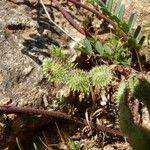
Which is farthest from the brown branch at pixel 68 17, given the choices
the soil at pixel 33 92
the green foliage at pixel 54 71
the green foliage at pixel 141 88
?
the green foliage at pixel 141 88

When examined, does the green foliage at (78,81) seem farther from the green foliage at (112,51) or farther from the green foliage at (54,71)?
the green foliage at (112,51)

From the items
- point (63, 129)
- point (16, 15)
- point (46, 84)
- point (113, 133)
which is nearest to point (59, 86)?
point (46, 84)

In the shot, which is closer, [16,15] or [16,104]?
[16,104]

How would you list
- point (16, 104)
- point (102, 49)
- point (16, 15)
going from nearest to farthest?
point (16, 104) → point (102, 49) → point (16, 15)

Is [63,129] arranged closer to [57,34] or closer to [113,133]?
[113,133]

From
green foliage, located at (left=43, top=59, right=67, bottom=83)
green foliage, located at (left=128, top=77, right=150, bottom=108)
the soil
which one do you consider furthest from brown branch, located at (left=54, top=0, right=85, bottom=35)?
green foliage, located at (left=128, top=77, right=150, bottom=108)

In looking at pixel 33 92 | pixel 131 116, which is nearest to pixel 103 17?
pixel 33 92
